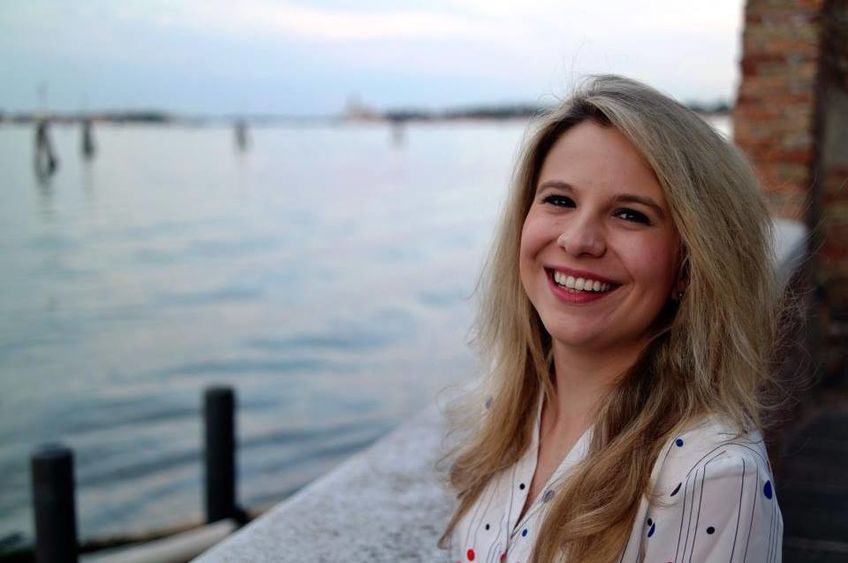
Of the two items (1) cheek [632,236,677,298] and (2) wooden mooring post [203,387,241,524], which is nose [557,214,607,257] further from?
(2) wooden mooring post [203,387,241,524]

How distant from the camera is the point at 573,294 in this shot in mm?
1626

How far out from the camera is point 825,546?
10.5ft

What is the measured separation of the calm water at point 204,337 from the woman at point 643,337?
1.19ft

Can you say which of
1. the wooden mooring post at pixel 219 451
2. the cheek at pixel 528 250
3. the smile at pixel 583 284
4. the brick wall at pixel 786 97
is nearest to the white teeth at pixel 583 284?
the smile at pixel 583 284

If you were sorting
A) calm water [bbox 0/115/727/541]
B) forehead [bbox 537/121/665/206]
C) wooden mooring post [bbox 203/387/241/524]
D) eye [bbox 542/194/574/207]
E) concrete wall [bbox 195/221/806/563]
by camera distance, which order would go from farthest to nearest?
calm water [bbox 0/115/727/541]
wooden mooring post [bbox 203/387/241/524]
concrete wall [bbox 195/221/806/563]
eye [bbox 542/194/574/207]
forehead [bbox 537/121/665/206]

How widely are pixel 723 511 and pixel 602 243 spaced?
486 millimetres

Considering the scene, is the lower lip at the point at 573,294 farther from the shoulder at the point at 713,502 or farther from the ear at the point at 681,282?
the shoulder at the point at 713,502

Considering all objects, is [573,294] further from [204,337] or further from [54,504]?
[204,337]

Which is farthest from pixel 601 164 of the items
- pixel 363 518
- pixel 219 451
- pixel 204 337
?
pixel 204 337

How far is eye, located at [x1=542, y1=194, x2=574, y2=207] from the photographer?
5.46ft

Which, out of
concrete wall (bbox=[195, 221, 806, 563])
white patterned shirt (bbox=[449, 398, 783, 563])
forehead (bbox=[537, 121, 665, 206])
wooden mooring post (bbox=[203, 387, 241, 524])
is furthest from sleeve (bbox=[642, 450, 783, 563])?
wooden mooring post (bbox=[203, 387, 241, 524])

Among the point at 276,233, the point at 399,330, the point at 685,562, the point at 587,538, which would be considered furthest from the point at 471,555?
the point at 276,233

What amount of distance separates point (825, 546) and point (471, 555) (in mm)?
1952

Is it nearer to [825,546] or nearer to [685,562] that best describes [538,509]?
[685,562]
